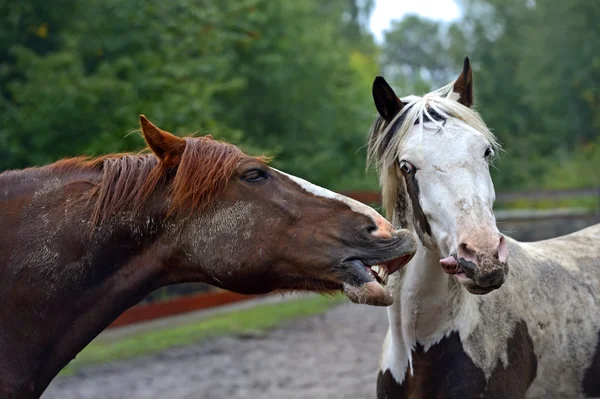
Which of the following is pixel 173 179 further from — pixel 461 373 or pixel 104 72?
pixel 104 72

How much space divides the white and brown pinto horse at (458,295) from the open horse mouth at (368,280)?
41 centimetres

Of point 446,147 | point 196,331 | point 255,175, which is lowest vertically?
point 196,331

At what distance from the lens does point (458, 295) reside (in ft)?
11.0

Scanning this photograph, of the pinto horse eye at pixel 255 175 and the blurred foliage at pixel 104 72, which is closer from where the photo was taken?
the pinto horse eye at pixel 255 175

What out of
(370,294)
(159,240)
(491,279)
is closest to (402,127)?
(491,279)

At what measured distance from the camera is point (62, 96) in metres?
9.12

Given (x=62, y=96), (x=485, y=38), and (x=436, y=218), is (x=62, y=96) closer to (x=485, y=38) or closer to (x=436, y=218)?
(x=436, y=218)

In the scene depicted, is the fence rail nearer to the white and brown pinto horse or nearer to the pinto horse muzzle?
the white and brown pinto horse

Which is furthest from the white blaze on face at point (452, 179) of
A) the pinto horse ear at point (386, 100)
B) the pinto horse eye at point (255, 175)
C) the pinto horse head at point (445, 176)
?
the pinto horse eye at point (255, 175)

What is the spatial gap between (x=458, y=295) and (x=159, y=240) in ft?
4.80

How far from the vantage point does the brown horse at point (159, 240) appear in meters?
2.56

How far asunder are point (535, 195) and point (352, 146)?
5030 mm

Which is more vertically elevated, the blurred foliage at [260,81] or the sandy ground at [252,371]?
the blurred foliage at [260,81]

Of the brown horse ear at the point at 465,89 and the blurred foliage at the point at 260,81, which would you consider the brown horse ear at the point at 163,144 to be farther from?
the brown horse ear at the point at 465,89
